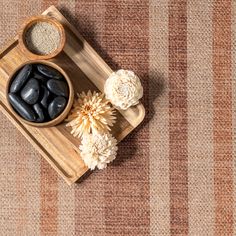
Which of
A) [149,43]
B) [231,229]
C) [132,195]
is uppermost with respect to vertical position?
[149,43]

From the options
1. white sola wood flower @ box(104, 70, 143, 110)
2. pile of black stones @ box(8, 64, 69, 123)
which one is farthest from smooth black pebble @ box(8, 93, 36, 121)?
white sola wood flower @ box(104, 70, 143, 110)

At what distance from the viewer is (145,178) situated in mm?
772

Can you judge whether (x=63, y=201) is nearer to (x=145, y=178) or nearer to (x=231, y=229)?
(x=145, y=178)

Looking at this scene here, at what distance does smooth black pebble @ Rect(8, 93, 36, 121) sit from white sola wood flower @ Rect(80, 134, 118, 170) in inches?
3.4

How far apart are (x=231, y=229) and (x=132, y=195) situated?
169mm

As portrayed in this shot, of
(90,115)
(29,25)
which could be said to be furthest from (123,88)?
(29,25)

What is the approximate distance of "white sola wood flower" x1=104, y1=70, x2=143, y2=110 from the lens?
71 centimetres

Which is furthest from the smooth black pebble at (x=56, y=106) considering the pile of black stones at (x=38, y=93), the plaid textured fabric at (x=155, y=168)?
the plaid textured fabric at (x=155, y=168)

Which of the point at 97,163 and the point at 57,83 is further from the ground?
the point at 57,83

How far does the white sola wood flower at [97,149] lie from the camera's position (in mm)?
708

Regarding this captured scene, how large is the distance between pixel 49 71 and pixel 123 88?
11 centimetres

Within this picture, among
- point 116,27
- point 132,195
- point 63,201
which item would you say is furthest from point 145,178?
point 116,27

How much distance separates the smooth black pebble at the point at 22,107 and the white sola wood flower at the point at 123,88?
0.39ft

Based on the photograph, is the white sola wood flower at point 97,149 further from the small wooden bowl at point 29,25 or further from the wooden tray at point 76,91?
the small wooden bowl at point 29,25
